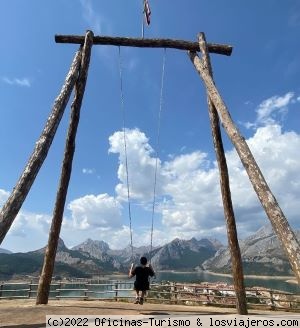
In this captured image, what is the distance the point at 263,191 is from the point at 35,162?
16.6 ft

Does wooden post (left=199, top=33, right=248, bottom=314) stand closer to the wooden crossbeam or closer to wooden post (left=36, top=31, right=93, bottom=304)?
the wooden crossbeam

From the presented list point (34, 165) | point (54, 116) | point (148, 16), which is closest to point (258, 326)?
point (34, 165)

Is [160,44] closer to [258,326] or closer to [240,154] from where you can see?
[240,154]

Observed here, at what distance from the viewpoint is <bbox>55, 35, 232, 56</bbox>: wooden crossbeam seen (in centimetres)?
1299

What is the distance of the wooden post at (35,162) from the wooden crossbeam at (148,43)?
2.19 metres

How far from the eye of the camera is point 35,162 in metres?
8.50

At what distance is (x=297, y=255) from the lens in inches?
248

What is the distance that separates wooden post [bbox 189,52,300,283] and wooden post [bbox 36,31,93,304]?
4323 mm

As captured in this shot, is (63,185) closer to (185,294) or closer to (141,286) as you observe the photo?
(141,286)

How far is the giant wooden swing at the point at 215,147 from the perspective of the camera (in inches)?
283

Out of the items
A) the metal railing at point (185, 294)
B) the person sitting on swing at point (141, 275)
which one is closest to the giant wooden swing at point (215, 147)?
the person sitting on swing at point (141, 275)

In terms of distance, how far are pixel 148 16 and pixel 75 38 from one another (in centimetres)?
343

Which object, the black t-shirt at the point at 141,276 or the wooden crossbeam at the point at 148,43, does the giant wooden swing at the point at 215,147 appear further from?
the black t-shirt at the point at 141,276

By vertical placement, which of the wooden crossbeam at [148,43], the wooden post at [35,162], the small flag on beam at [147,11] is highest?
the small flag on beam at [147,11]
